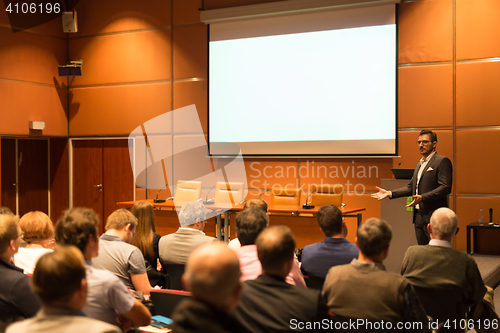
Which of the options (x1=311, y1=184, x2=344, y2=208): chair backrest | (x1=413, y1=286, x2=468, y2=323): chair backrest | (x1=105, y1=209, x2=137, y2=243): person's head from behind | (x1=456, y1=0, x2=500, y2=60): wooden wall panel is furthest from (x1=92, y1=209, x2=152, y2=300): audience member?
(x1=456, y1=0, x2=500, y2=60): wooden wall panel

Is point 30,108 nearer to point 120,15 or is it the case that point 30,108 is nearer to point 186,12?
point 120,15

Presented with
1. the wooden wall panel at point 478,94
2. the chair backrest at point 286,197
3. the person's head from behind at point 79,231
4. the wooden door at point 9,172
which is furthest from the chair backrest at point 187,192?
the person's head from behind at point 79,231

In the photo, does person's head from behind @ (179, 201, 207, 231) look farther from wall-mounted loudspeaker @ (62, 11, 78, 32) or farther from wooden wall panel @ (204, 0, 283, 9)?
wall-mounted loudspeaker @ (62, 11, 78, 32)

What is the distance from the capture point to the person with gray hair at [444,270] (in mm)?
2205

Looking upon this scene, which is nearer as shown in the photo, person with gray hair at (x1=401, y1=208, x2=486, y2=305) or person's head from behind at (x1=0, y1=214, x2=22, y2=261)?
person's head from behind at (x1=0, y1=214, x2=22, y2=261)

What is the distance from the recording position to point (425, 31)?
245 inches

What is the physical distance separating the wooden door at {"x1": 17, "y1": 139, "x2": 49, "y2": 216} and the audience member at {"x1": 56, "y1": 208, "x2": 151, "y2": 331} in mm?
7523

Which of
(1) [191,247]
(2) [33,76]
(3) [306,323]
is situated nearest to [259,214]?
(1) [191,247]

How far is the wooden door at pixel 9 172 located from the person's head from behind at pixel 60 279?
806 centimetres

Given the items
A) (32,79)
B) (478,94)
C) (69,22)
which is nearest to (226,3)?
(69,22)

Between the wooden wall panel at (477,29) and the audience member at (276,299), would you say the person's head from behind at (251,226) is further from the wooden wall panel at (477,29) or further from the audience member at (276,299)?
the wooden wall panel at (477,29)

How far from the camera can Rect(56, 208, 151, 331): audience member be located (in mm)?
1793

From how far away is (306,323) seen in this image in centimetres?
152

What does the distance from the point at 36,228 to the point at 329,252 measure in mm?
1817
